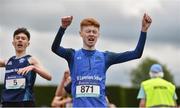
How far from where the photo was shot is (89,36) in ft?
28.3

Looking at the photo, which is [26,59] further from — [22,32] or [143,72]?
[143,72]

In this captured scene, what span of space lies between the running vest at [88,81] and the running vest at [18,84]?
115 cm

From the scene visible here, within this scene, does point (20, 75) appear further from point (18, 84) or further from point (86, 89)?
point (86, 89)

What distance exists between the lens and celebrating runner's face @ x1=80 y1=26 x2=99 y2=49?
28.3 feet

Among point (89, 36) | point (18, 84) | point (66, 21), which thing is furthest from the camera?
point (18, 84)

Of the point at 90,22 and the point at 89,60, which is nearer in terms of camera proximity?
the point at 89,60

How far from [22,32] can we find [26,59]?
424 mm

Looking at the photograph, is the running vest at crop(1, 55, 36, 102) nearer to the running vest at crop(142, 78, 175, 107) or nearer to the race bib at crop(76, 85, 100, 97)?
the race bib at crop(76, 85, 100, 97)

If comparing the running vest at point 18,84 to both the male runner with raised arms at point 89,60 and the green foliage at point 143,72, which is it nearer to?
the male runner with raised arms at point 89,60

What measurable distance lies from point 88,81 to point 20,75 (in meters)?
1.43

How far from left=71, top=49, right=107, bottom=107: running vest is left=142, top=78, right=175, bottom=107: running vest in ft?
9.85

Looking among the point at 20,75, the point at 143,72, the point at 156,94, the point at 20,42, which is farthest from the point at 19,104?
the point at 143,72

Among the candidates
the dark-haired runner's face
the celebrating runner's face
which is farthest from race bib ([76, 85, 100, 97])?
the dark-haired runner's face

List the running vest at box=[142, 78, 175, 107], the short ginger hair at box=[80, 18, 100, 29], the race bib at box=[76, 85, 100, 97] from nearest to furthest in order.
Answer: the race bib at box=[76, 85, 100, 97], the short ginger hair at box=[80, 18, 100, 29], the running vest at box=[142, 78, 175, 107]
